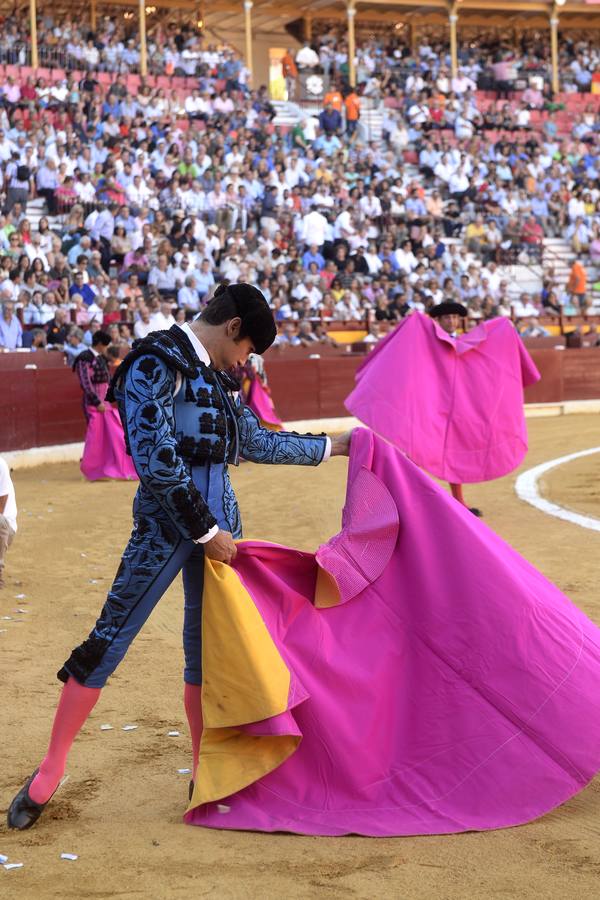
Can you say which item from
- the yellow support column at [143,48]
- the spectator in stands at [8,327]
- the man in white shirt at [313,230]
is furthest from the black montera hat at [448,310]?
the yellow support column at [143,48]

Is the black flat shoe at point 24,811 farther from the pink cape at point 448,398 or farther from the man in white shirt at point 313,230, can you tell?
the man in white shirt at point 313,230

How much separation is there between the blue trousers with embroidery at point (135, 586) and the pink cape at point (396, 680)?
0.13 meters

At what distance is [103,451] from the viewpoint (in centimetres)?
1012

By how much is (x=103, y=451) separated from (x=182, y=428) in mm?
7424

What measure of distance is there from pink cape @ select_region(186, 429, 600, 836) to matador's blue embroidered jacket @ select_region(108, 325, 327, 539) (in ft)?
0.62

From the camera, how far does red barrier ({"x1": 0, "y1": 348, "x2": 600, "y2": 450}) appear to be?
440 inches

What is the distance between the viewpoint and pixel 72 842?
2.76 metres

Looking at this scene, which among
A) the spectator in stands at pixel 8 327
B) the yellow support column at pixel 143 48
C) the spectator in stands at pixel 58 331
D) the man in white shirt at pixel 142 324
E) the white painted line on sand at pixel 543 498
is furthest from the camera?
the yellow support column at pixel 143 48

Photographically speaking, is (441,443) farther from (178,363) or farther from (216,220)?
(216,220)

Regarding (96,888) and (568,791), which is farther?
(568,791)

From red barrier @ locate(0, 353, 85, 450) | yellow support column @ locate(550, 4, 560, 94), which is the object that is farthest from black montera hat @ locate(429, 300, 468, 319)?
yellow support column @ locate(550, 4, 560, 94)

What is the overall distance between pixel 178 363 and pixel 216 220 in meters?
13.2

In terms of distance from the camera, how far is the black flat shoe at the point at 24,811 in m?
2.84

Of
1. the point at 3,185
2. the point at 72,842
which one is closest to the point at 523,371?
the point at 72,842
